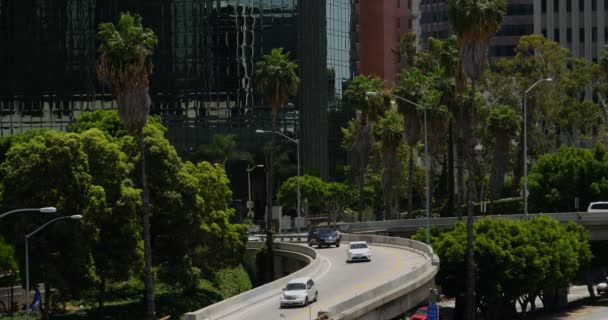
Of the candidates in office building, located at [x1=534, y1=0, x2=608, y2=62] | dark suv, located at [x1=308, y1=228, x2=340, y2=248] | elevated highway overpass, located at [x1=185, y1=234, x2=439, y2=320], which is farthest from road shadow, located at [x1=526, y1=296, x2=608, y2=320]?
office building, located at [x1=534, y1=0, x2=608, y2=62]

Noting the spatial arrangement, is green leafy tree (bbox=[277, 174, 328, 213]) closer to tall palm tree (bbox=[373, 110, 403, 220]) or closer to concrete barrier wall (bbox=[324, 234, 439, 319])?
tall palm tree (bbox=[373, 110, 403, 220])

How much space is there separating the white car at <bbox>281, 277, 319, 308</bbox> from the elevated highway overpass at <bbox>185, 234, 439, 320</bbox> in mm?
452

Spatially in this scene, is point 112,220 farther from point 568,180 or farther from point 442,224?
point 568,180

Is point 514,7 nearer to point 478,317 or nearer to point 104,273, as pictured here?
point 478,317

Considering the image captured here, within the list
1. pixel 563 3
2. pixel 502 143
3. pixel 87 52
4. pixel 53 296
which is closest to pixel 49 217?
pixel 53 296

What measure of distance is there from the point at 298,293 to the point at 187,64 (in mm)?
82408

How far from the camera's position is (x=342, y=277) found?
72.8 m

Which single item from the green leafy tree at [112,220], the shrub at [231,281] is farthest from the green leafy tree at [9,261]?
the shrub at [231,281]

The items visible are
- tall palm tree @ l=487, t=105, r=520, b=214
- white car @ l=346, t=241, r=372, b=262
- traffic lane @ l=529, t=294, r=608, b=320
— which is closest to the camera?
white car @ l=346, t=241, r=372, b=262

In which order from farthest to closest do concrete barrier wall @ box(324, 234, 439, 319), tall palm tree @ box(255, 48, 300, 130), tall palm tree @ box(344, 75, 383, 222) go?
tall palm tree @ box(344, 75, 383, 222)
tall palm tree @ box(255, 48, 300, 130)
concrete barrier wall @ box(324, 234, 439, 319)

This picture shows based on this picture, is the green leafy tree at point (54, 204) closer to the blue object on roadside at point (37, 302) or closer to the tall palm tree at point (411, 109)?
the blue object on roadside at point (37, 302)

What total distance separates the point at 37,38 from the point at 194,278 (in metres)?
71.4

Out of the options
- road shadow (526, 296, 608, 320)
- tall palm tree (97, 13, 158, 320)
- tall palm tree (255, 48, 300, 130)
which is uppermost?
tall palm tree (255, 48, 300, 130)

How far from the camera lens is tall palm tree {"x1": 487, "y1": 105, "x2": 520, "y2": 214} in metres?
121
